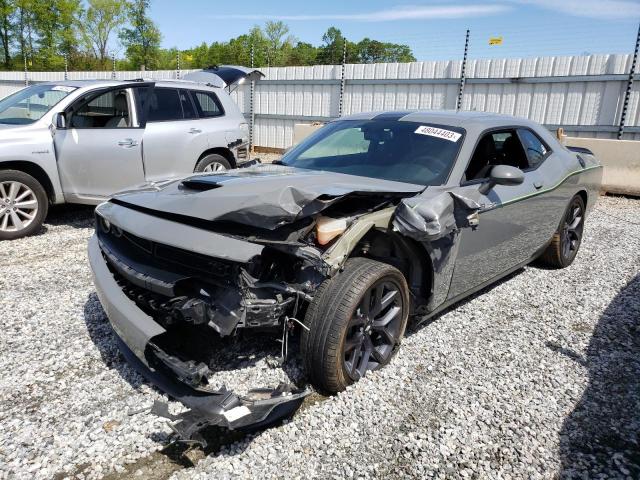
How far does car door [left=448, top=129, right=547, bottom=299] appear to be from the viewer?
343 cm

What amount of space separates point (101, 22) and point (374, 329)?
192 feet

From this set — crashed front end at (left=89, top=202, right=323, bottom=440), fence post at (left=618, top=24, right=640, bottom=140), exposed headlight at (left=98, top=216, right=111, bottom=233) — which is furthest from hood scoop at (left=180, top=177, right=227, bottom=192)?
fence post at (left=618, top=24, right=640, bottom=140)

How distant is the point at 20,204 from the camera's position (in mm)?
5574

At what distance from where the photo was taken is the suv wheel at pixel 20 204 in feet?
18.0

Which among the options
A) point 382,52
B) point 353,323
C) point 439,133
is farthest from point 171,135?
point 382,52

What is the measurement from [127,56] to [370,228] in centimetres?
5555

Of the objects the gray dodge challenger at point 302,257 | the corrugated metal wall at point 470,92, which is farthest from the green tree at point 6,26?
the gray dodge challenger at point 302,257

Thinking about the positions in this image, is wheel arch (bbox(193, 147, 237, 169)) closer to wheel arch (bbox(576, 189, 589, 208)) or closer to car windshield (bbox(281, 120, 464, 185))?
car windshield (bbox(281, 120, 464, 185))

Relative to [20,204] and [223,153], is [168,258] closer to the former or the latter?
[20,204]

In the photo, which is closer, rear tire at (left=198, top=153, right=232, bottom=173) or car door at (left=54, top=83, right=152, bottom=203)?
car door at (left=54, top=83, right=152, bottom=203)

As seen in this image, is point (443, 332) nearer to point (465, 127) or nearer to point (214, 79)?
point (465, 127)

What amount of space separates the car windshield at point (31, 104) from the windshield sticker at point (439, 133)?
4.54 metres

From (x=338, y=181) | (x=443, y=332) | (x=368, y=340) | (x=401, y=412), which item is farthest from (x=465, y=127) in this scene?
(x=401, y=412)

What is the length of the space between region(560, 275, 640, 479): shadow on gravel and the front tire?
1.06 metres
